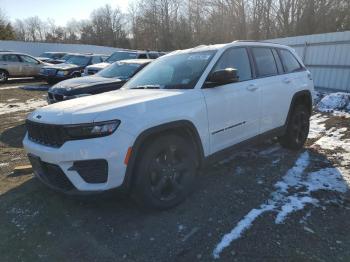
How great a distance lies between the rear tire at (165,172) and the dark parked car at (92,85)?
4608mm

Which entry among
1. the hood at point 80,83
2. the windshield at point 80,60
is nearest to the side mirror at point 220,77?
the hood at point 80,83

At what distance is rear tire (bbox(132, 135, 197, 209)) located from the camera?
11.4ft

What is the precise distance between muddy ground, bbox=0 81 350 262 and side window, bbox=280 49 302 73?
1.86m

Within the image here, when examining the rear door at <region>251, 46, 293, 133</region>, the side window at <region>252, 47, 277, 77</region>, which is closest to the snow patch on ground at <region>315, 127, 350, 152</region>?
the rear door at <region>251, 46, 293, 133</region>

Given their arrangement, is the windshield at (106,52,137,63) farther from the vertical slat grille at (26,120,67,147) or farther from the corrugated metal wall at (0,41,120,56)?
the corrugated metal wall at (0,41,120,56)

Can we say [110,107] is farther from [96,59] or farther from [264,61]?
[96,59]

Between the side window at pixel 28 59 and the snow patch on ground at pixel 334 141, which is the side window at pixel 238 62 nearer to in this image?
the snow patch on ground at pixel 334 141

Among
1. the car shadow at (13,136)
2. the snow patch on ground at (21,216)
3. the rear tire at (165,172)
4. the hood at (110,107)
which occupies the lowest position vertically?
the car shadow at (13,136)

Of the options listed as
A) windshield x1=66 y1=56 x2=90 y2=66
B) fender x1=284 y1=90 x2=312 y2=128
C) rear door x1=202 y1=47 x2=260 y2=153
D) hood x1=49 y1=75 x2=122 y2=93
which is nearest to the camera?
rear door x1=202 y1=47 x2=260 y2=153

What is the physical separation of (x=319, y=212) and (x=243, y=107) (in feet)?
5.19

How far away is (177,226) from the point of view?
11.6ft

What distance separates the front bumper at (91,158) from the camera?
3.18 m

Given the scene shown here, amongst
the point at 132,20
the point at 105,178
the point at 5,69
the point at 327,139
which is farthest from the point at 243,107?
the point at 132,20

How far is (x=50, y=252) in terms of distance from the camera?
3.14 meters
